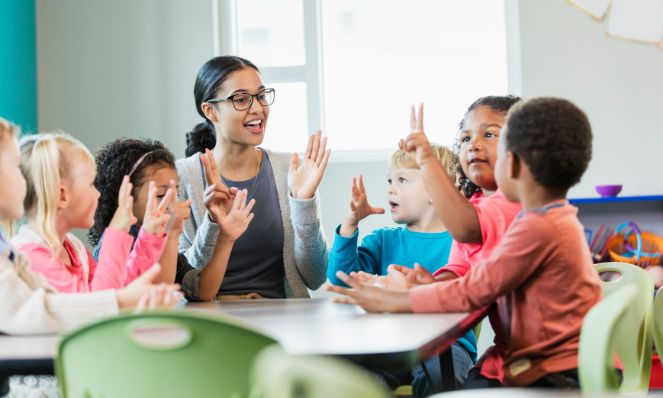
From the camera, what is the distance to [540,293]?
5.46 feet

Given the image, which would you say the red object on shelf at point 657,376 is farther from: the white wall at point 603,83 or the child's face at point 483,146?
the child's face at point 483,146

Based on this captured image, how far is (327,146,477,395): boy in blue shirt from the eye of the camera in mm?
2482

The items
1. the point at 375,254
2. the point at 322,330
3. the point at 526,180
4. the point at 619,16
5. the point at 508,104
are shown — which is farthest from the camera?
the point at 619,16

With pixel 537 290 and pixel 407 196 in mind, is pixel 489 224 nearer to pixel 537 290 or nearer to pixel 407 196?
pixel 537 290

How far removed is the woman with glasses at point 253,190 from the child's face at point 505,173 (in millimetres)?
812

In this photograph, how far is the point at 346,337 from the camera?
1.41 m

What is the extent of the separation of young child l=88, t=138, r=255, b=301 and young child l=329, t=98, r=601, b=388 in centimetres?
64

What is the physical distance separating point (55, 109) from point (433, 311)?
3793 mm

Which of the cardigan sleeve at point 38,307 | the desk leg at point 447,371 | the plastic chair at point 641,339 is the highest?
the cardigan sleeve at point 38,307

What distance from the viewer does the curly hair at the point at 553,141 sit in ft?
5.64

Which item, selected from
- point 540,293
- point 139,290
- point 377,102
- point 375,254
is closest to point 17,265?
point 139,290

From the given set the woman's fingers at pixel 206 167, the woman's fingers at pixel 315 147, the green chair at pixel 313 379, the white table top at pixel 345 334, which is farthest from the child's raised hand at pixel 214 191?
the green chair at pixel 313 379

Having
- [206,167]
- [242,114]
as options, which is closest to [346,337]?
[206,167]

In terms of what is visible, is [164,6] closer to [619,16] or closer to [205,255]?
[619,16]
